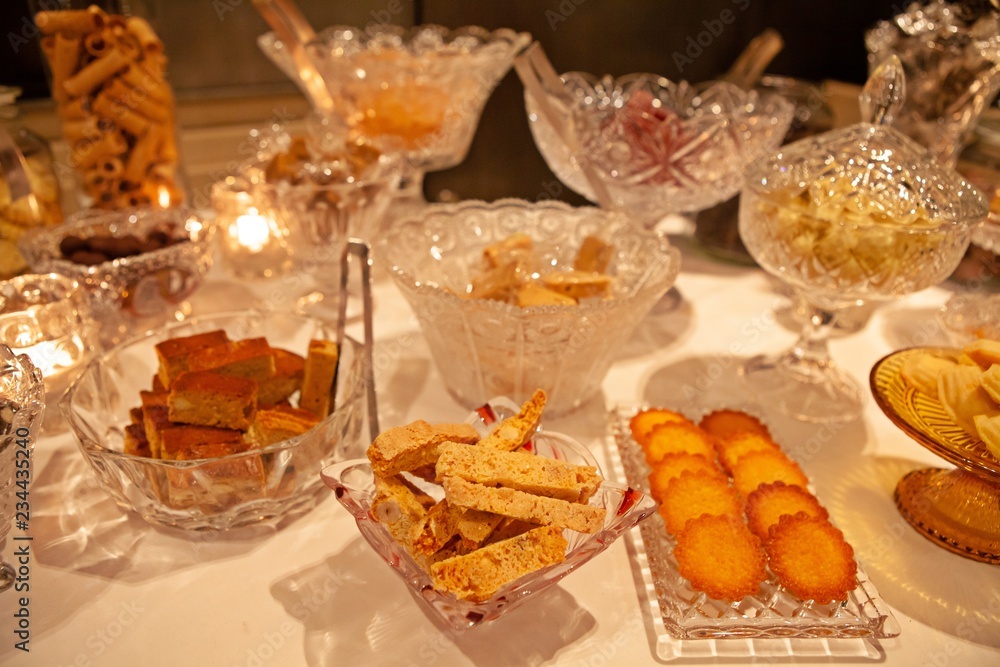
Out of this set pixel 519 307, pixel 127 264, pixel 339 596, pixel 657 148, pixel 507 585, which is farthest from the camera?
pixel 657 148

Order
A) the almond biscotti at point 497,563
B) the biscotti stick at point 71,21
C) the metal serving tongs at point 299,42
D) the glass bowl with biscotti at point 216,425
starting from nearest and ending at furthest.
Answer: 1. the almond biscotti at point 497,563
2. the glass bowl with biscotti at point 216,425
3. the biscotti stick at point 71,21
4. the metal serving tongs at point 299,42

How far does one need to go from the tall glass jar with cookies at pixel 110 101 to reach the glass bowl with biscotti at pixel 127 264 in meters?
0.13

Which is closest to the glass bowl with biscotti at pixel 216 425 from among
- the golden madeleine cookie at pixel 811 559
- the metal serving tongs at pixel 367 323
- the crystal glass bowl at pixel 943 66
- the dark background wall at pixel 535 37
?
the metal serving tongs at pixel 367 323

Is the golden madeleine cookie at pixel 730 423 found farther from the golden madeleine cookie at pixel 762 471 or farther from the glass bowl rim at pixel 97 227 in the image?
the glass bowl rim at pixel 97 227

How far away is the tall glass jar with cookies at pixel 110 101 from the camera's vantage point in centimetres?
96

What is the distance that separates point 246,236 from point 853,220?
82 centimetres

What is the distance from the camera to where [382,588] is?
0.55 meters

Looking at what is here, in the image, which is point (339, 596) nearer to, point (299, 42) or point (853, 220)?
point (853, 220)

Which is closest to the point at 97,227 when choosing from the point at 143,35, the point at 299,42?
the point at 143,35

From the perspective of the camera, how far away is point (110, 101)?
988 mm

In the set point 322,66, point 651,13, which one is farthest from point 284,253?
point 651,13

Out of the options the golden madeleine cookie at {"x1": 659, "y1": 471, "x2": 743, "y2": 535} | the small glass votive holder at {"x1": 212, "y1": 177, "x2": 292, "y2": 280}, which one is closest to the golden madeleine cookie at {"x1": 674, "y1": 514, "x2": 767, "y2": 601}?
the golden madeleine cookie at {"x1": 659, "y1": 471, "x2": 743, "y2": 535}

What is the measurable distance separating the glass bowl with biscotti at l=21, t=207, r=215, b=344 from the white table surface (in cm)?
21

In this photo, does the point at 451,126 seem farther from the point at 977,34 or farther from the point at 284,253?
the point at 977,34
